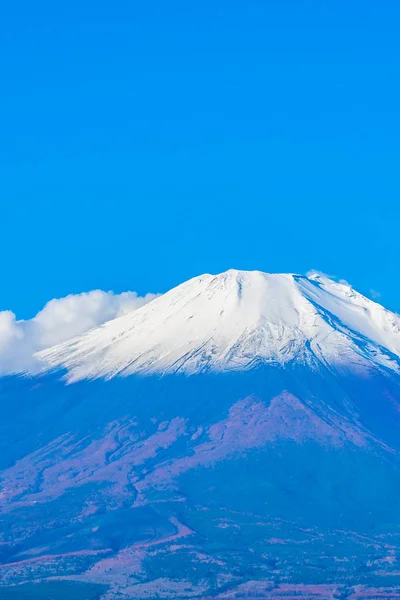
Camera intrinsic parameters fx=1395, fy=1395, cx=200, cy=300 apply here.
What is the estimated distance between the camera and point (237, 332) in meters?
151

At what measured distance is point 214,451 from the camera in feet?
417

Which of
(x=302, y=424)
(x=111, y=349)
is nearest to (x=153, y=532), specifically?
(x=302, y=424)

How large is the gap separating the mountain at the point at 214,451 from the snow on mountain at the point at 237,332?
0.27m

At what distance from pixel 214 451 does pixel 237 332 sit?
26.3 metres

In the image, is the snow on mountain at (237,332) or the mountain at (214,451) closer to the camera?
the mountain at (214,451)

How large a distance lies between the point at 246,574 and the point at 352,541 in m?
12.1

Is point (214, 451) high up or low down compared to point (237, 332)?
down

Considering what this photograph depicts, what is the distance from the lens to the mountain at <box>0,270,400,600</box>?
335ft

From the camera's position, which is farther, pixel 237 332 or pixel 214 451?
pixel 237 332

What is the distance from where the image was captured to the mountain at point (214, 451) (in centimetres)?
10206

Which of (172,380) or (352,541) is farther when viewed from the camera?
(172,380)

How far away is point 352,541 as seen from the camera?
10888cm

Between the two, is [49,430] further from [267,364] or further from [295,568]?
[295,568]

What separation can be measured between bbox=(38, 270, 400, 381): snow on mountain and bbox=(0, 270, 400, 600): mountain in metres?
0.27
